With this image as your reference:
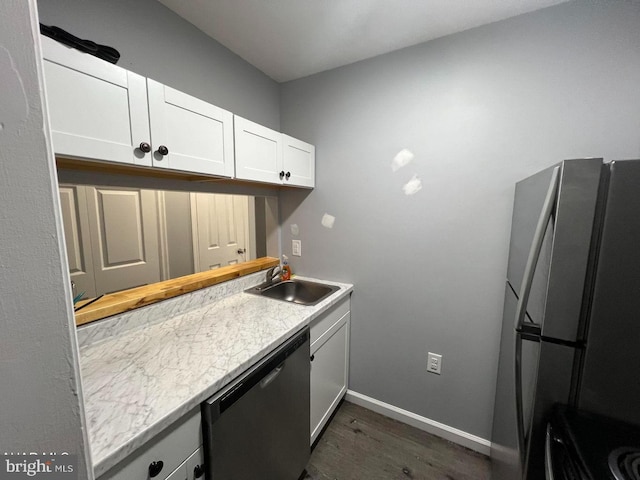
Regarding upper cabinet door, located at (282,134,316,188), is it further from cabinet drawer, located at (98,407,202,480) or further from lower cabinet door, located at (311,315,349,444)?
cabinet drawer, located at (98,407,202,480)

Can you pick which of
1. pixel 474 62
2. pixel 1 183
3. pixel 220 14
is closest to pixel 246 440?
pixel 1 183

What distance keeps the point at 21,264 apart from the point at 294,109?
2.01 m

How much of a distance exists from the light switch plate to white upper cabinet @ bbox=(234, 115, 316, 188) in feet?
1.60

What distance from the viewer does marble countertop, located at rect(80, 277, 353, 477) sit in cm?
68

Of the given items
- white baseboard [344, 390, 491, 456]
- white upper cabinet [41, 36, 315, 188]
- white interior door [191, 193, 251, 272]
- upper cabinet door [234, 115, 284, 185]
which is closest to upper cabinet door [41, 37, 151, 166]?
white upper cabinet [41, 36, 315, 188]

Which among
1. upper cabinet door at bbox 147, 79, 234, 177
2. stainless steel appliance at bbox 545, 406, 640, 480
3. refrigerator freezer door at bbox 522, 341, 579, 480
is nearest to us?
stainless steel appliance at bbox 545, 406, 640, 480

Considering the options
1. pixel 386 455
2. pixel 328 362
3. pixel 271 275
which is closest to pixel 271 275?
pixel 271 275

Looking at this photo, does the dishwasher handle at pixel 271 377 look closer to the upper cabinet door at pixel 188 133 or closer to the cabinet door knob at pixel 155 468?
the cabinet door knob at pixel 155 468

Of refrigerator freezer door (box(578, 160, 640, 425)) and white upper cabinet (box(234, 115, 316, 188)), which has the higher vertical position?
white upper cabinet (box(234, 115, 316, 188))

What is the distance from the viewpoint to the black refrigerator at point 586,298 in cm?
69

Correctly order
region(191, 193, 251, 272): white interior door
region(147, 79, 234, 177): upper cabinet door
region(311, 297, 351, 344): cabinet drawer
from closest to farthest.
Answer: region(147, 79, 234, 177): upper cabinet door, region(311, 297, 351, 344): cabinet drawer, region(191, 193, 251, 272): white interior door

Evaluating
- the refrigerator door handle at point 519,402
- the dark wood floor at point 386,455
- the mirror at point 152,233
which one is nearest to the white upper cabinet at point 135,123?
the mirror at point 152,233

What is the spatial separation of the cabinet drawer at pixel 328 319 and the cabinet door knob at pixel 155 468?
839mm

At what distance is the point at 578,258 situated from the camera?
72cm
